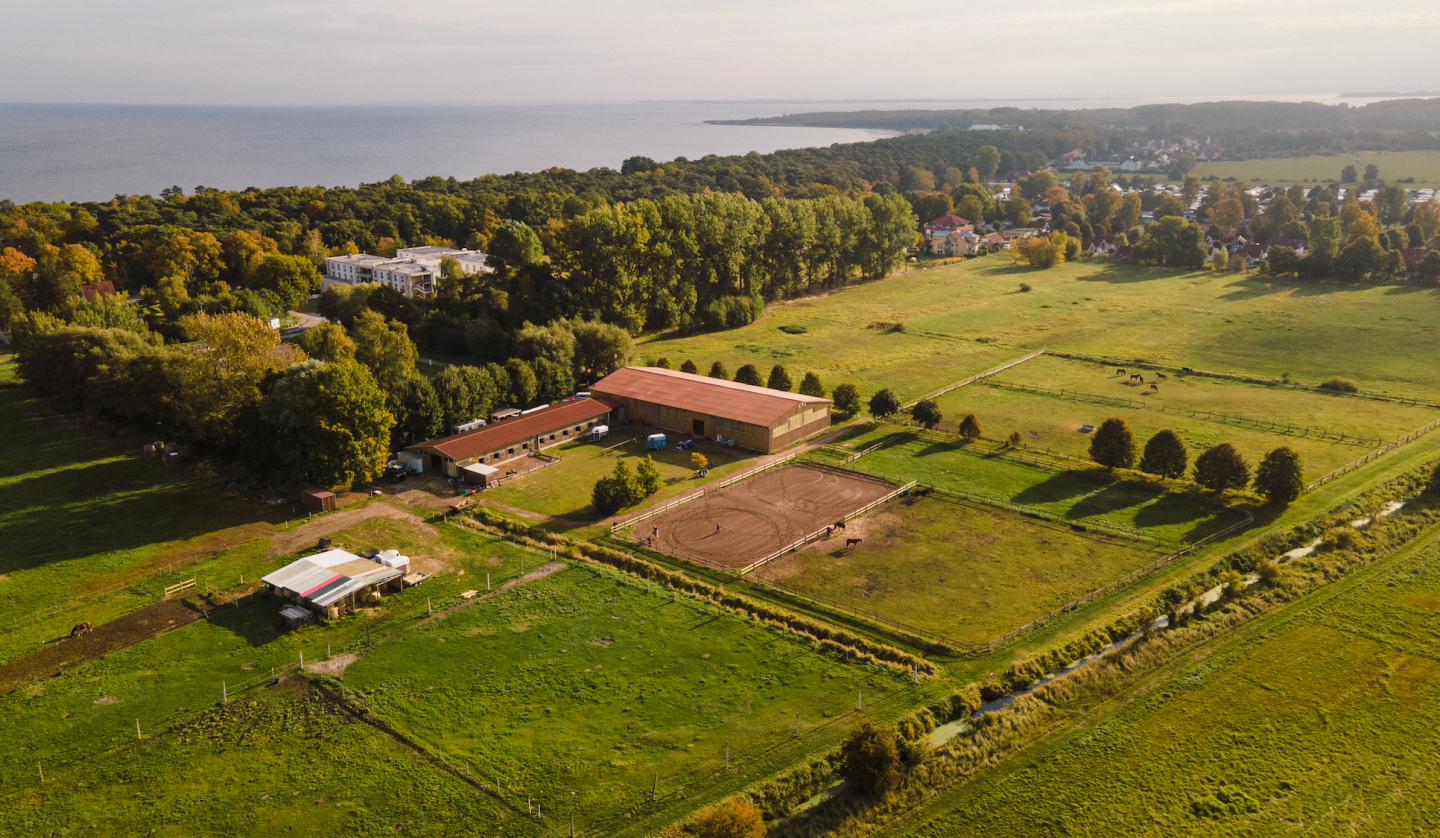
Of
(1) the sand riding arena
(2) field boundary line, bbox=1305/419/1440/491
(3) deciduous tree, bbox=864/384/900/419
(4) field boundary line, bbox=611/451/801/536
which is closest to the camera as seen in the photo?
(1) the sand riding arena

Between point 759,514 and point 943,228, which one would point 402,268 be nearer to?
point 759,514

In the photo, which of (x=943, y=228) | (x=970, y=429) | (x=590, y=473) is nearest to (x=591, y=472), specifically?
(x=590, y=473)

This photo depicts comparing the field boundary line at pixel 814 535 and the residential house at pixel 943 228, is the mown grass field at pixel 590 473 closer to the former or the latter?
the field boundary line at pixel 814 535

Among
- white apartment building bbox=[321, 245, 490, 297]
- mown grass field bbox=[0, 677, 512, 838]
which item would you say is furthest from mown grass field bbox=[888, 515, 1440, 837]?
white apartment building bbox=[321, 245, 490, 297]

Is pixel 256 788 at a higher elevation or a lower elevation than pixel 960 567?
lower

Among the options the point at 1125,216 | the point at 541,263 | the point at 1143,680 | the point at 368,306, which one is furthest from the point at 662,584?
the point at 1125,216

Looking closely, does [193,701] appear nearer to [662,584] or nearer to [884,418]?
[662,584]

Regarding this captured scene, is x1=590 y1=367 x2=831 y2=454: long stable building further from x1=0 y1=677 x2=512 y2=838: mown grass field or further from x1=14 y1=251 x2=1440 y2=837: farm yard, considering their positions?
x1=0 y1=677 x2=512 y2=838: mown grass field
